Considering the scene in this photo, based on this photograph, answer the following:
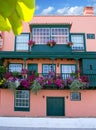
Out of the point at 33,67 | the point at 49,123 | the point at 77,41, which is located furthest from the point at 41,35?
the point at 49,123

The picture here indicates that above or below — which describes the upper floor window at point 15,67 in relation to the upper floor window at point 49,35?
below

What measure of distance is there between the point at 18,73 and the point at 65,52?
168 inches

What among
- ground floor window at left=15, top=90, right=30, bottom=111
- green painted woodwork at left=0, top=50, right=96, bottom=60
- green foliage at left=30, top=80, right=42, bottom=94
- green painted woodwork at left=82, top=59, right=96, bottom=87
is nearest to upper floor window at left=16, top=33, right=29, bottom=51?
green painted woodwork at left=0, top=50, right=96, bottom=60

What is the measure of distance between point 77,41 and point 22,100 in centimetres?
707

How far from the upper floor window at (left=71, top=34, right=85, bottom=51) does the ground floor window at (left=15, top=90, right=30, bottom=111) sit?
5954 millimetres

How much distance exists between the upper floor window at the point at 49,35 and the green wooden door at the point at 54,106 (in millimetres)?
5071

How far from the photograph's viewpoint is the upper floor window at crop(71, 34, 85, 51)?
26672 mm

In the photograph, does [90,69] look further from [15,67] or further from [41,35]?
[15,67]

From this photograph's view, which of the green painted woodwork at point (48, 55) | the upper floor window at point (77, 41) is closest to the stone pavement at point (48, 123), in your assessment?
the green painted woodwork at point (48, 55)

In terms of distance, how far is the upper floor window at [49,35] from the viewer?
2620 cm

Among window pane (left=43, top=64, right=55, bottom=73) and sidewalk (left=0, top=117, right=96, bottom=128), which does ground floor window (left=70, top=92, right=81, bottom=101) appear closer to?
window pane (left=43, top=64, right=55, bottom=73)

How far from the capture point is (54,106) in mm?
23859

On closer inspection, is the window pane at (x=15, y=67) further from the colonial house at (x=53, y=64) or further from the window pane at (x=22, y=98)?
the window pane at (x=22, y=98)

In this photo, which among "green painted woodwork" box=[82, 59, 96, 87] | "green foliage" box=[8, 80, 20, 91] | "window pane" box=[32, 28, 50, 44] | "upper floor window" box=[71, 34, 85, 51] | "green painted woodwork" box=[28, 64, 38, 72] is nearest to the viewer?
"green foliage" box=[8, 80, 20, 91]
